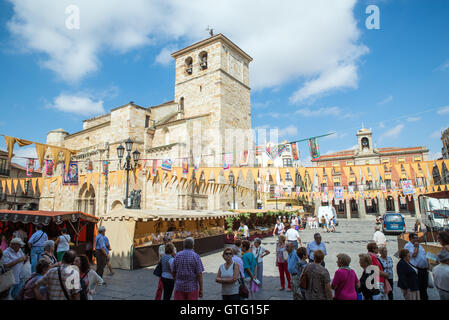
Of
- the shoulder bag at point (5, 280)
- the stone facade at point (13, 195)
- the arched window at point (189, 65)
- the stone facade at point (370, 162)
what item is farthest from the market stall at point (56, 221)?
the stone facade at point (370, 162)

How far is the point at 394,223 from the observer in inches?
746

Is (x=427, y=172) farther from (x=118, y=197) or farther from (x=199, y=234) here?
(x=118, y=197)

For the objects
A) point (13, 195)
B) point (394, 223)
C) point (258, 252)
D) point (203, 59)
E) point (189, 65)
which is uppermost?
point (189, 65)

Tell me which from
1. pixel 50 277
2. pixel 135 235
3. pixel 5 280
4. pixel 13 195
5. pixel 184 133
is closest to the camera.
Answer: pixel 50 277

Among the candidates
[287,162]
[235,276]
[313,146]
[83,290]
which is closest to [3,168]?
[313,146]

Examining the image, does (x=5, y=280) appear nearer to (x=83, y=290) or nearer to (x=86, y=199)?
(x=83, y=290)

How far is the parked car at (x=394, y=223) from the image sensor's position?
1873cm

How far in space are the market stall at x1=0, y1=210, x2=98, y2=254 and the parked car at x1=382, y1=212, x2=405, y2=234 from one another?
19.5 m

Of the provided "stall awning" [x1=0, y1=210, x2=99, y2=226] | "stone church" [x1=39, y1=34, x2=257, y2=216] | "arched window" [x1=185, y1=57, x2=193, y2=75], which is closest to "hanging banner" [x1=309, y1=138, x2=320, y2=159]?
"stall awning" [x1=0, y1=210, x2=99, y2=226]

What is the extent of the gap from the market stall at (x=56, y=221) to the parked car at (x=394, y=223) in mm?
19499

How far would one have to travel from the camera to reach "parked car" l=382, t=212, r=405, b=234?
18.7m

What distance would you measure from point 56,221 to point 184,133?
14707 mm
